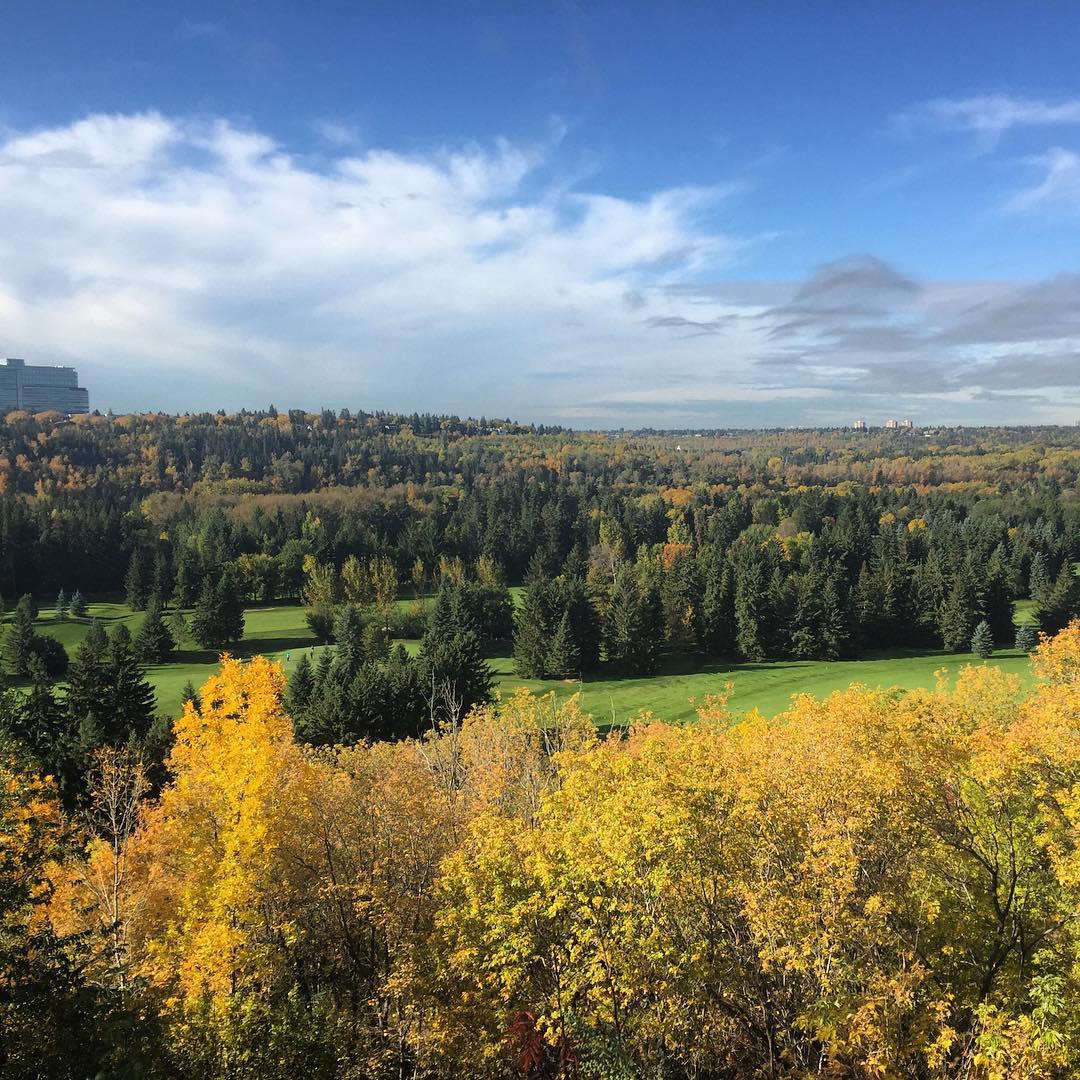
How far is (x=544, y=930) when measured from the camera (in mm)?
18562

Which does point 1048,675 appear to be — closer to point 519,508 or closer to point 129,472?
point 519,508

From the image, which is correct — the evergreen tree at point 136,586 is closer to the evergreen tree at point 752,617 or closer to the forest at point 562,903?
the forest at point 562,903

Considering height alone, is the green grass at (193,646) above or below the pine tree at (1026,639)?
below

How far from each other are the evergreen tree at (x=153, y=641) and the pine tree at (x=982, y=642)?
10141cm

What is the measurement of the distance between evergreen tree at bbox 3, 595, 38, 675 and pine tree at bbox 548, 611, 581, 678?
2276 inches

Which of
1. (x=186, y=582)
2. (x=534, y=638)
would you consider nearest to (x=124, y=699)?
(x=534, y=638)

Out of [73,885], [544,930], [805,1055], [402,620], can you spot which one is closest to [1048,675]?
[805,1055]

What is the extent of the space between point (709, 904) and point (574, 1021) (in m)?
4.28

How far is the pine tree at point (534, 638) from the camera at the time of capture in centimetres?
8888

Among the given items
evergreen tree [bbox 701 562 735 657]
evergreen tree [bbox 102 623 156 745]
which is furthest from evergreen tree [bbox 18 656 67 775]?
evergreen tree [bbox 701 562 735 657]

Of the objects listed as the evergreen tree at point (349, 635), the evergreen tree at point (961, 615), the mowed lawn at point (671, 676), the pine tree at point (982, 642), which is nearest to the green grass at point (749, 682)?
the mowed lawn at point (671, 676)

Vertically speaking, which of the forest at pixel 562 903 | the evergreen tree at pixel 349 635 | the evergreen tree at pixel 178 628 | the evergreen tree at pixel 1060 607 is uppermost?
the forest at pixel 562 903

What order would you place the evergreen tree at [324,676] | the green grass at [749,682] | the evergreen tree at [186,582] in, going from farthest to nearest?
the evergreen tree at [186,582], the green grass at [749,682], the evergreen tree at [324,676]

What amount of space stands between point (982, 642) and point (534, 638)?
56.8 m
